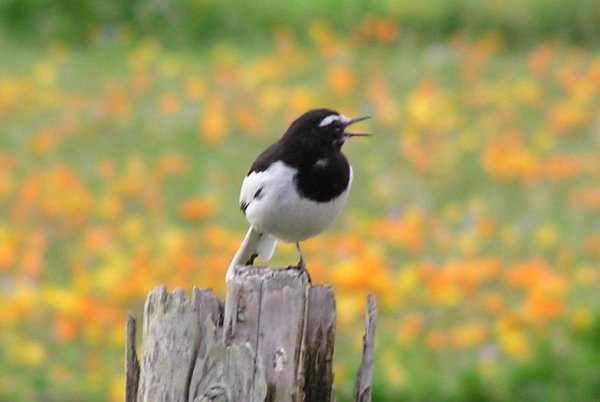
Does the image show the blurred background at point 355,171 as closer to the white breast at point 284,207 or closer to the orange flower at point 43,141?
the orange flower at point 43,141

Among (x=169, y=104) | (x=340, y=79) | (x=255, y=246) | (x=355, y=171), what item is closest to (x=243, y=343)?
(x=255, y=246)

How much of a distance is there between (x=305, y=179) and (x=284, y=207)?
135 millimetres

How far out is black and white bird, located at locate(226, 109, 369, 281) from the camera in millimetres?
5750

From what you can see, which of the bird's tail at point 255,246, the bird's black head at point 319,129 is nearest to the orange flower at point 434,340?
the bird's tail at point 255,246

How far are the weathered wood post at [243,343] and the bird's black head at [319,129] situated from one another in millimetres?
1454

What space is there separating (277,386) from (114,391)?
14.5 feet

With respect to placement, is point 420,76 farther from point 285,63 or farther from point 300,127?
point 300,127

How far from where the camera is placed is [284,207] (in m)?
5.76

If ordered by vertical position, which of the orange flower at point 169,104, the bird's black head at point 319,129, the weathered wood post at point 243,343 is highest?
the orange flower at point 169,104

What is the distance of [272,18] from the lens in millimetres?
16422

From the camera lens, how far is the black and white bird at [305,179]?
18.9 ft

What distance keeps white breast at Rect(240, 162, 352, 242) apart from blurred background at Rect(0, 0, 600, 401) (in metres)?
2.17

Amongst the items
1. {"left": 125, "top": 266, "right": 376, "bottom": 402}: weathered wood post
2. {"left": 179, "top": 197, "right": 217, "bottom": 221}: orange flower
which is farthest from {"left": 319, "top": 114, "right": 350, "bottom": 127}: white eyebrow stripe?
{"left": 179, "top": 197, "right": 217, "bottom": 221}: orange flower

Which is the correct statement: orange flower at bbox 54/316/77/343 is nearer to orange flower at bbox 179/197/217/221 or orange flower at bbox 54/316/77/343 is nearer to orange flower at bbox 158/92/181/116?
orange flower at bbox 179/197/217/221
